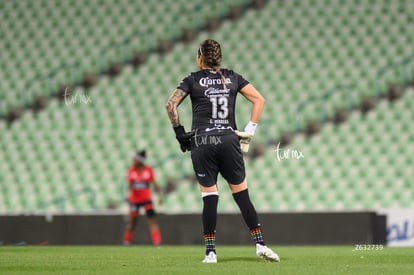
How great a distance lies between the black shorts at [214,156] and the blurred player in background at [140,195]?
6741 millimetres

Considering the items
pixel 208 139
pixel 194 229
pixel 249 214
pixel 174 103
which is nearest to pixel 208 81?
pixel 174 103

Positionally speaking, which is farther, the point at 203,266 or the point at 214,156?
the point at 214,156

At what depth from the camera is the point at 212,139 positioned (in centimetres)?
797

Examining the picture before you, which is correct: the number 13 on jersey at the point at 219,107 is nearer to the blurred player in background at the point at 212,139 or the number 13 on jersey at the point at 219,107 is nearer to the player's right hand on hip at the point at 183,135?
the blurred player in background at the point at 212,139

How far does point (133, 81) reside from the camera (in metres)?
19.2

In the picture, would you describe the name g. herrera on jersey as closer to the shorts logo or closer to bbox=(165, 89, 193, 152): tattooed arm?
bbox=(165, 89, 193, 152): tattooed arm

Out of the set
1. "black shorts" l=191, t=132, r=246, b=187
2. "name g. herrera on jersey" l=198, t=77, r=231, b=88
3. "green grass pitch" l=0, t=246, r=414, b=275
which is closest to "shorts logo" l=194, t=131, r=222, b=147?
"black shorts" l=191, t=132, r=246, b=187

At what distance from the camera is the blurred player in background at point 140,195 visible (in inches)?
583

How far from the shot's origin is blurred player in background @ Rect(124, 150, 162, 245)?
583 inches

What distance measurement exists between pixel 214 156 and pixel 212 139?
0.49ft

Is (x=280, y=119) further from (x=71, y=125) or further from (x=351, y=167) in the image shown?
(x=71, y=125)

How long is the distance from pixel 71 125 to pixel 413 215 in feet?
25.2

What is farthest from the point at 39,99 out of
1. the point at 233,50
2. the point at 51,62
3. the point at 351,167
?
the point at 351,167

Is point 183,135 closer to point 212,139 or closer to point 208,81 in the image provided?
point 212,139
